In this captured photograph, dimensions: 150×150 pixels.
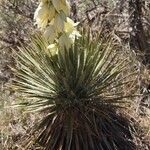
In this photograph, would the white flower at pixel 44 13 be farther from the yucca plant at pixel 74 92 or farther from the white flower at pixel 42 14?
the yucca plant at pixel 74 92

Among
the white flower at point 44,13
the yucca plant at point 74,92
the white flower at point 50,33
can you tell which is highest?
the white flower at point 44,13

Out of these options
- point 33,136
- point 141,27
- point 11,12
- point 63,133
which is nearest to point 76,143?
point 63,133

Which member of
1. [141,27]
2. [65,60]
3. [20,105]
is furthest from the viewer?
[141,27]

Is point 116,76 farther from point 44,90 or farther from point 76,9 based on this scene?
point 76,9

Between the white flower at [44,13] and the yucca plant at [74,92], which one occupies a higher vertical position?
the white flower at [44,13]

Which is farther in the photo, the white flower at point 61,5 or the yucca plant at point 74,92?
the yucca plant at point 74,92

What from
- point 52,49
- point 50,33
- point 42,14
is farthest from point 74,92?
point 42,14

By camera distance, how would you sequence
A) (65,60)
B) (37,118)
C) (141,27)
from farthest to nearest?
(141,27), (37,118), (65,60)

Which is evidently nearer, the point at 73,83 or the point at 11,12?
the point at 73,83

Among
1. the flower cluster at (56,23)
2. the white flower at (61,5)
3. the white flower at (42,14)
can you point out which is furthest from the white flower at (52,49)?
the white flower at (61,5)
